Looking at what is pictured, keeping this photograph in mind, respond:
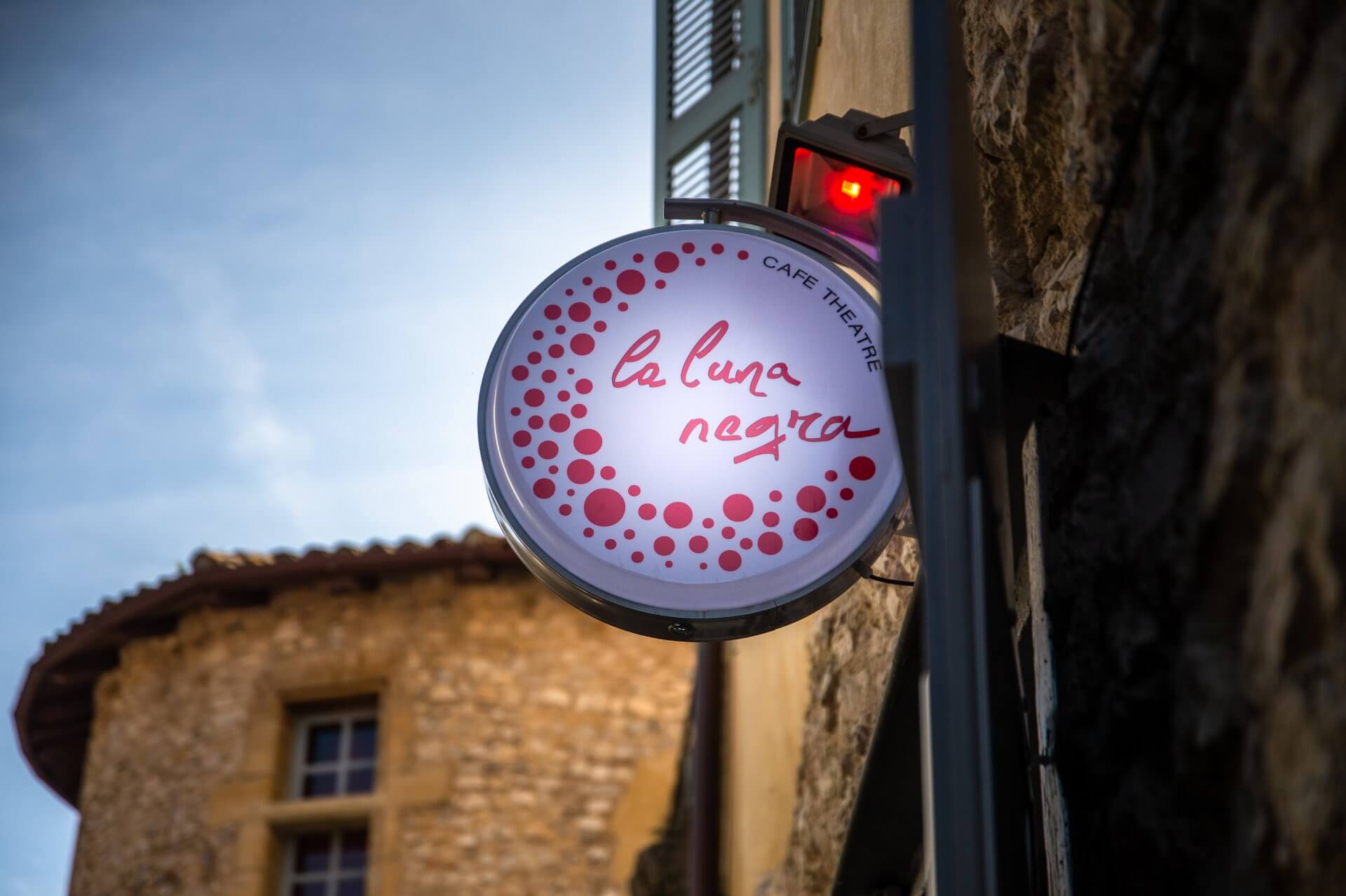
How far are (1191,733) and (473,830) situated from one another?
8.21m

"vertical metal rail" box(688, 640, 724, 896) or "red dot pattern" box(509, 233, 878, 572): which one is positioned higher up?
"vertical metal rail" box(688, 640, 724, 896)

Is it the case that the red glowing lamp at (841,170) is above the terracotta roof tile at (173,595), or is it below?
below

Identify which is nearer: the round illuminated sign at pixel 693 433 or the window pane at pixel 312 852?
the round illuminated sign at pixel 693 433

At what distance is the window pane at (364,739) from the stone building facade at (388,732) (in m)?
0.02

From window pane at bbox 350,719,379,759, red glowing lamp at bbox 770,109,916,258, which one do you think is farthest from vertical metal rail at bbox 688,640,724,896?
red glowing lamp at bbox 770,109,916,258

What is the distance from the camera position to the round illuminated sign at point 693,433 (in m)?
2.58

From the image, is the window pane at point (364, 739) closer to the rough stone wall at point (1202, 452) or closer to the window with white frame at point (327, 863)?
the window with white frame at point (327, 863)

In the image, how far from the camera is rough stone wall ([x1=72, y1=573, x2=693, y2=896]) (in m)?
9.41

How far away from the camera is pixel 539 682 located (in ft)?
32.4

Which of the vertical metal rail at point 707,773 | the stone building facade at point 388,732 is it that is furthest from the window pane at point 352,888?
the vertical metal rail at point 707,773

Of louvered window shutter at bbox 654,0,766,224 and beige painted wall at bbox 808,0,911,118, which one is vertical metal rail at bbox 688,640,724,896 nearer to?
louvered window shutter at bbox 654,0,766,224

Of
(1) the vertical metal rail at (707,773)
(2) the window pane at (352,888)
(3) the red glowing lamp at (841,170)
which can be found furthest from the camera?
(2) the window pane at (352,888)

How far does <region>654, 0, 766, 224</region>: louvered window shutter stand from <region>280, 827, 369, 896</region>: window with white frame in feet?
14.6

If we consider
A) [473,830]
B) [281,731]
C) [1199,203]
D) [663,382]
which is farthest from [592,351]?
[281,731]
